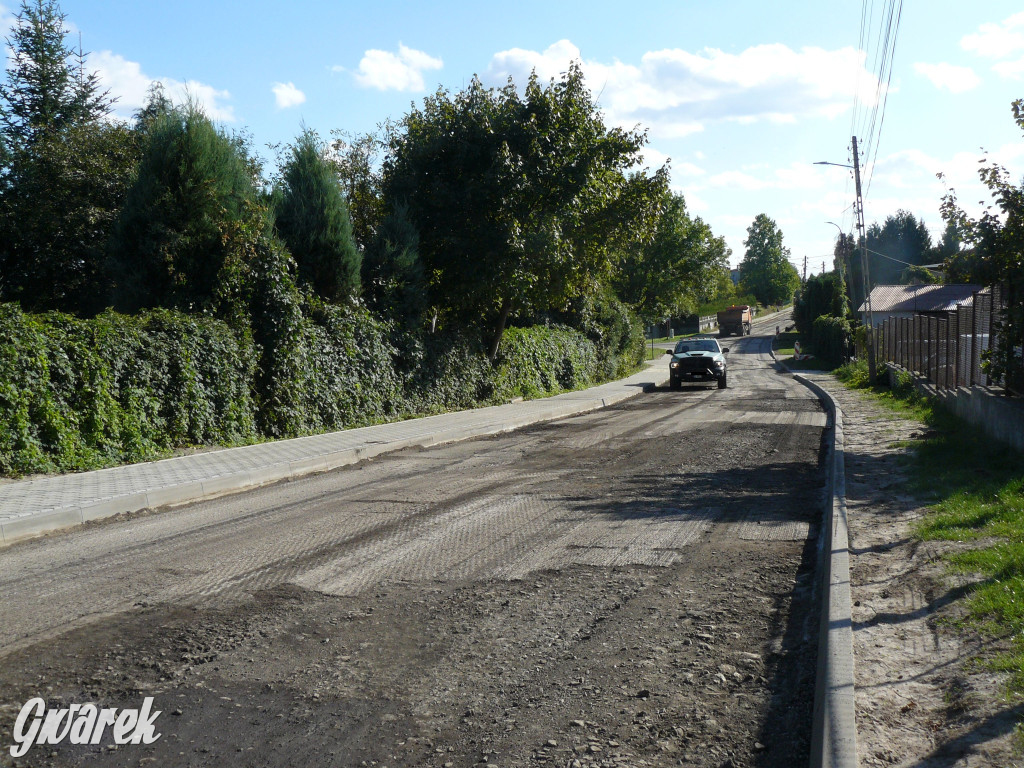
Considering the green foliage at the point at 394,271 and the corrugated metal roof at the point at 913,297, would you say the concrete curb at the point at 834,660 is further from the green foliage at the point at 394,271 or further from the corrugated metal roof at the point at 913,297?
the corrugated metal roof at the point at 913,297

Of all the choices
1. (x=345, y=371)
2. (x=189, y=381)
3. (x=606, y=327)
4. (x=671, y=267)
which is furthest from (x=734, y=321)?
(x=189, y=381)

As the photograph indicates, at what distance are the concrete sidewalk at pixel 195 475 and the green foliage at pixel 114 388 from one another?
17.5 inches

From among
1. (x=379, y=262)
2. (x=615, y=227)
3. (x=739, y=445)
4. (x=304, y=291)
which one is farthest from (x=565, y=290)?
(x=739, y=445)

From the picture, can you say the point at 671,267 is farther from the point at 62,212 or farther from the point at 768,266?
the point at 768,266

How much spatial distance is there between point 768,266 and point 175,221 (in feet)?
451

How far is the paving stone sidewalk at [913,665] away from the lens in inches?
130

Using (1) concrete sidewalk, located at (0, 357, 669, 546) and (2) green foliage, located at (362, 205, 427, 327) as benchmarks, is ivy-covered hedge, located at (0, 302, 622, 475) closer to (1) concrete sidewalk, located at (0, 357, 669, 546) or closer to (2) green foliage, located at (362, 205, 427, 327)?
(1) concrete sidewalk, located at (0, 357, 669, 546)

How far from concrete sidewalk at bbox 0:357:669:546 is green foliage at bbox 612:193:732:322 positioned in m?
56.0

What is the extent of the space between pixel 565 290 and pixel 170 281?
1161 cm

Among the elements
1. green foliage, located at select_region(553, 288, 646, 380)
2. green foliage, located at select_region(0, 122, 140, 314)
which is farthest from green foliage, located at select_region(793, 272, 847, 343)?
green foliage, located at select_region(0, 122, 140, 314)

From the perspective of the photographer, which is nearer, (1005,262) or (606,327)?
(1005,262)

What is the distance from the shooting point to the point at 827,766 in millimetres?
3102

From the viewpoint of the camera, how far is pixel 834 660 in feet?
13.4

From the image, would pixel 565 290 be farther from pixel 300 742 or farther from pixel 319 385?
pixel 300 742
